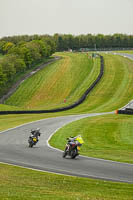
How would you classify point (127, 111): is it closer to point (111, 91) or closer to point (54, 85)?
point (111, 91)

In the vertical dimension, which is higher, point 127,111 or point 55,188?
point 55,188

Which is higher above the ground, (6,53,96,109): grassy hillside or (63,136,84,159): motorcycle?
(63,136,84,159): motorcycle

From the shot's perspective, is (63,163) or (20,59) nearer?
(63,163)

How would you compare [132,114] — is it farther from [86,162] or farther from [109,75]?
[109,75]

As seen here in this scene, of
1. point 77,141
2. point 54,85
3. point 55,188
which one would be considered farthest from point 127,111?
point 54,85

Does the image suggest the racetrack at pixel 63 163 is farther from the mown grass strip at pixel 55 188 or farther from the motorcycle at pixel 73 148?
the mown grass strip at pixel 55 188

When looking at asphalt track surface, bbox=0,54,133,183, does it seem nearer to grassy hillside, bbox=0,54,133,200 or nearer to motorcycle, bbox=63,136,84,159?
motorcycle, bbox=63,136,84,159

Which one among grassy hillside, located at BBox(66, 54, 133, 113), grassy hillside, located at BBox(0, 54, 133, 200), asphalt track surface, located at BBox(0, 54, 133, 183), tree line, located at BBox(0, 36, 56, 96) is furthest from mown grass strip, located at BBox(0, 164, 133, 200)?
tree line, located at BBox(0, 36, 56, 96)

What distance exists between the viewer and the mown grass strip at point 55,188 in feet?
38.2

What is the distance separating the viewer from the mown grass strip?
11633 millimetres

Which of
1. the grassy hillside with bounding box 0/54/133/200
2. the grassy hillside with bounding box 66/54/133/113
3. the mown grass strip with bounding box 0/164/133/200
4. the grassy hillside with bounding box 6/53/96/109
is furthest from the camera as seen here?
the grassy hillside with bounding box 6/53/96/109

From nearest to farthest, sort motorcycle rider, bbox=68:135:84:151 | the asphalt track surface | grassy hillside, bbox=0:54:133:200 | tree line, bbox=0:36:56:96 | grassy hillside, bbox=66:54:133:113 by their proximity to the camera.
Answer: grassy hillside, bbox=0:54:133:200 < the asphalt track surface < motorcycle rider, bbox=68:135:84:151 < grassy hillside, bbox=66:54:133:113 < tree line, bbox=0:36:56:96

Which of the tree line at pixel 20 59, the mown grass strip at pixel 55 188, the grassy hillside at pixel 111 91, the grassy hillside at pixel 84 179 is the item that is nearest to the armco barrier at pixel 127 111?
the grassy hillside at pixel 84 179

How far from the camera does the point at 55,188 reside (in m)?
13.0
